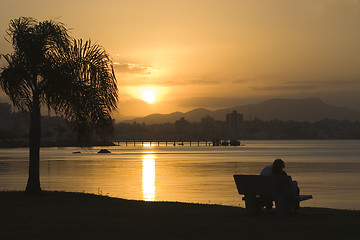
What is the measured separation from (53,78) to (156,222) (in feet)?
34.3

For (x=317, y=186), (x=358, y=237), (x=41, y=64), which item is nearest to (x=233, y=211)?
(x=358, y=237)

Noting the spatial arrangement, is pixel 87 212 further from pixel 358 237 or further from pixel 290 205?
pixel 358 237

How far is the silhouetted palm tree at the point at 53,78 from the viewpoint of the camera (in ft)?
81.6

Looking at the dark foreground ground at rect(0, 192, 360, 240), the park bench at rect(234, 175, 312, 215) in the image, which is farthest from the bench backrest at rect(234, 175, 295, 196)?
the dark foreground ground at rect(0, 192, 360, 240)

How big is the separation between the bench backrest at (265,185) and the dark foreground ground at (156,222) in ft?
2.29

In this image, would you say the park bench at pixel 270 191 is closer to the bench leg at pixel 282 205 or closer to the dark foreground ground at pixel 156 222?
the bench leg at pixel 282 205

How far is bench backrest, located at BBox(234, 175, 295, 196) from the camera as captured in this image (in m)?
17.3

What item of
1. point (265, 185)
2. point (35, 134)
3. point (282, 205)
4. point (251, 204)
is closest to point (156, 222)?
point (251, 204)

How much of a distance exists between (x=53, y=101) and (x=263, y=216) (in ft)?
37.1

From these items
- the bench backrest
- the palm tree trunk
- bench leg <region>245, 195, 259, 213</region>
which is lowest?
bench leg <region>245, 195, 259, 213</region>

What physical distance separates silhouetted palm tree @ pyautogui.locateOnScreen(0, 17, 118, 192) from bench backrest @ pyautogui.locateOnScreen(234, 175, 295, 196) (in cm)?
943

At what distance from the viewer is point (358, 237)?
14.0 m

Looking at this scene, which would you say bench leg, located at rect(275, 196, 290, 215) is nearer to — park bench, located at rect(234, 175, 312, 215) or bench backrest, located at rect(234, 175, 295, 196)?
park bench, located at rect(234, 175, 312, 215)

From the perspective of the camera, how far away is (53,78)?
2472 cm
